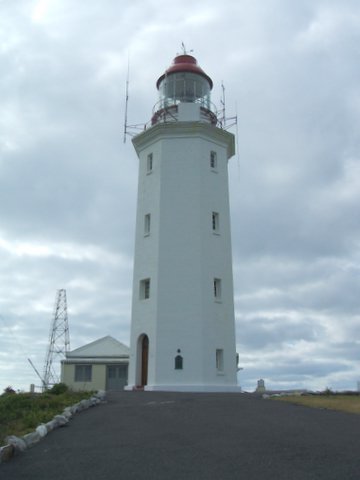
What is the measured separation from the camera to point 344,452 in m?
A: 8.20

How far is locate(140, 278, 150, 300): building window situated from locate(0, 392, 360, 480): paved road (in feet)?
40.6

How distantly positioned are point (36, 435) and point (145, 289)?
53.9 feet

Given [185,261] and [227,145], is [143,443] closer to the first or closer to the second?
[185,261]

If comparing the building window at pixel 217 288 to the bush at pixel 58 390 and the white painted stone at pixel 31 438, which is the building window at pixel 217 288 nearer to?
the bush at pixel 58 390

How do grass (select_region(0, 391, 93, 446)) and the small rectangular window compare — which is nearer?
grass (select_region(0, 391, 93, 446))

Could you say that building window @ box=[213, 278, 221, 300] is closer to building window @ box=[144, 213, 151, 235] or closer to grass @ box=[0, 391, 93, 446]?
building window @ box=[144, 213, 151, 235]

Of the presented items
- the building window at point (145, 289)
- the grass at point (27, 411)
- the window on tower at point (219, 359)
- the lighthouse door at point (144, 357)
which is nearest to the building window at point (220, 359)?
the window on tower at point (219, 359)

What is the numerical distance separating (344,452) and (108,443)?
3.93m

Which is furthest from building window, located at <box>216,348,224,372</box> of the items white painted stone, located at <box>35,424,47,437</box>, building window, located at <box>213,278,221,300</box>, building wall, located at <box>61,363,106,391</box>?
white painted stone, located at <box>35,424,47,437</box>

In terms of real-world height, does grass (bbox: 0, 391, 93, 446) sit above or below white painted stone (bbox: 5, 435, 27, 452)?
above

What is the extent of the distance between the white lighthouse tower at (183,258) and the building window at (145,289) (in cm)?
5

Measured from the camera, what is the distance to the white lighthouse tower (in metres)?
23.9

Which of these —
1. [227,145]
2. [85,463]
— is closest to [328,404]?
[85,463]

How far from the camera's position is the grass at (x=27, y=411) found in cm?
1070
